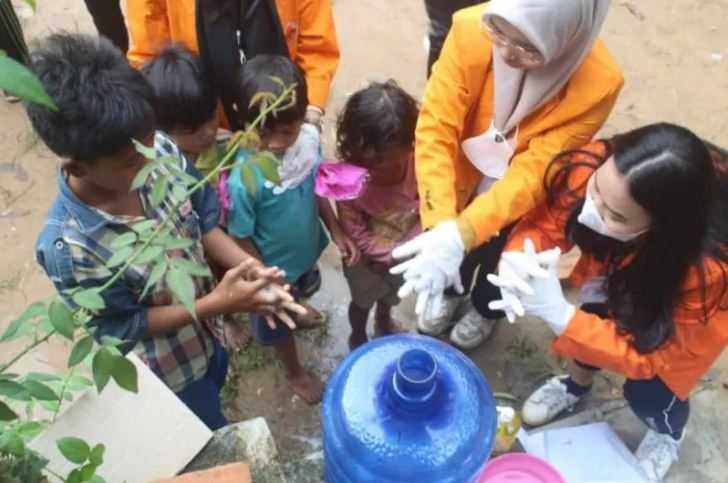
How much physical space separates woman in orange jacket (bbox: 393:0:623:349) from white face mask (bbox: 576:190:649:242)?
20 centimetres

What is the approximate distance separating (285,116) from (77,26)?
8.12 feet

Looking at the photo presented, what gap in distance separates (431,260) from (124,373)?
3.23 ft

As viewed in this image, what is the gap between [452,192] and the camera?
192 cm

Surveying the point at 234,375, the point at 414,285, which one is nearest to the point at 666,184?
the point at 414,285

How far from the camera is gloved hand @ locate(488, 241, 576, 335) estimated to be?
5.49 feet

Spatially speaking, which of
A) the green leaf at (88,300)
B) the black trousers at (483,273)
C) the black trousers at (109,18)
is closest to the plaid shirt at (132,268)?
the green leaf at (88,300)

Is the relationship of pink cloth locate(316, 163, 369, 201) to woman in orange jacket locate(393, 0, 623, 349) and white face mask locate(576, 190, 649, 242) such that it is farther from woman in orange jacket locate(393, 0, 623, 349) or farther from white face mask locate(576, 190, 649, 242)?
white face mask locate(576, 190, 649, 242)

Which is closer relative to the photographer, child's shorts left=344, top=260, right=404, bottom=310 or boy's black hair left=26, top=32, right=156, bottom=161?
boy's black hair left=26, top=32, right=156, bottom=161

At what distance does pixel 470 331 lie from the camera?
2650mm

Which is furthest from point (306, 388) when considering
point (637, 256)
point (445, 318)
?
point (637, 256)

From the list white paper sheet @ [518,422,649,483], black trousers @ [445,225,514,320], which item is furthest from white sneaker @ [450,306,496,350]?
white paper sheet @ [518,422,649,483]

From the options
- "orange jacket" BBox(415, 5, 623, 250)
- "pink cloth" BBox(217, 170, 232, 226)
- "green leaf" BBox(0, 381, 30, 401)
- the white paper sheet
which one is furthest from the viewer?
the white paper sheet

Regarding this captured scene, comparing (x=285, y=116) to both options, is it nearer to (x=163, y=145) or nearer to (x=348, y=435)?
(x=163, y=145)

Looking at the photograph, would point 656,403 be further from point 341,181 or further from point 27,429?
point 27,429
